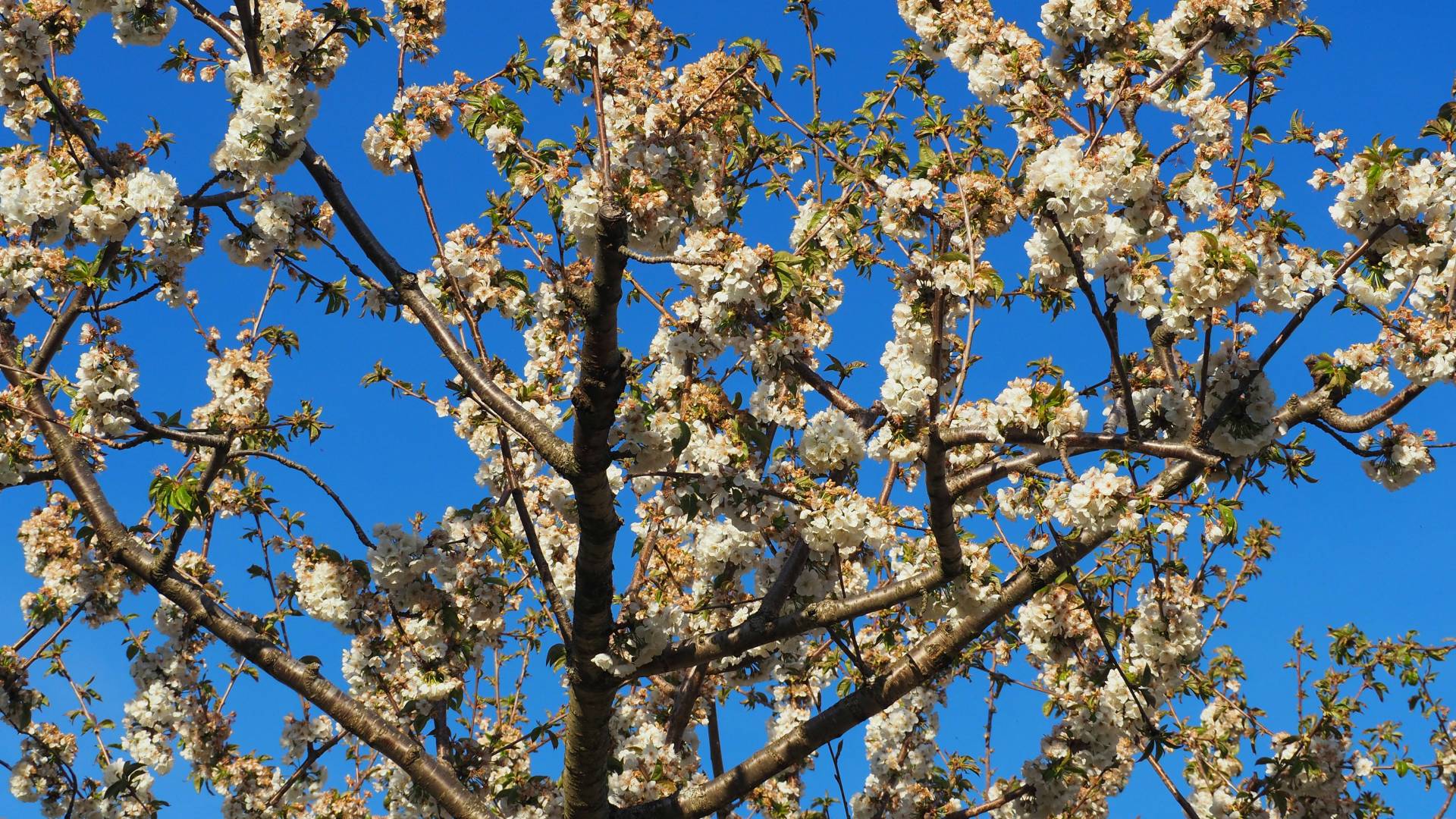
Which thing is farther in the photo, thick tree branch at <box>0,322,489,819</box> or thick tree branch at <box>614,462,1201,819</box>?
thick tree branch at <box>0,322,489,819</box>

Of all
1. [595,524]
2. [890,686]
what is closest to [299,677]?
[595,524]

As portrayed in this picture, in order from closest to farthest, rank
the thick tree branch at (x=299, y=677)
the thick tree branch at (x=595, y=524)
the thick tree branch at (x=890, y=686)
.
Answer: the thick tree branch at (x=595, y=524) → the thick tree branch at (x=890, y=686) → the thick tree branch at (x=299, y=677)

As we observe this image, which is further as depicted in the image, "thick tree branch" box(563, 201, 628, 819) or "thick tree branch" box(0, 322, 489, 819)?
"thick tree branch" box(0, 322, 489, 819)

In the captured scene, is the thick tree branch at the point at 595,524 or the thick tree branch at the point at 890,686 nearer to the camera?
the thick tree branch at the point at 595,524

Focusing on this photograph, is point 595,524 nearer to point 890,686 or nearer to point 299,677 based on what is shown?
point 890,686

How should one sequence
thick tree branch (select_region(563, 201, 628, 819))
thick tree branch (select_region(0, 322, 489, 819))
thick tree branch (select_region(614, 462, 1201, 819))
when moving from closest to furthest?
thick tree branch (select_region(563, 201, 628, 819)) → thick tree branch (select_region(614, 462, 1201, 819)) → thick tree branch (select_region(0, 322, 489, 819))

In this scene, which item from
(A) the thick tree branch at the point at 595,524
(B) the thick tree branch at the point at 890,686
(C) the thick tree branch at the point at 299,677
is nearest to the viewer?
(A) the thick tree branch at the point at 595,524

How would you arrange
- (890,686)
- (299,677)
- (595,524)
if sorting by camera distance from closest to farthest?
(595,524) → (890,686) → (299,677)

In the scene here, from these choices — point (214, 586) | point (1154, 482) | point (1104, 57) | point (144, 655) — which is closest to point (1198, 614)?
point (1154, 482)

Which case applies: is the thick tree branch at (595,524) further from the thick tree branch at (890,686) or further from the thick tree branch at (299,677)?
the thick tree branch at (299,677)

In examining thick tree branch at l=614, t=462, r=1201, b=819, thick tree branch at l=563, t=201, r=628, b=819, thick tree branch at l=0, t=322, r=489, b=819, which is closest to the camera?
thick tree branch at l=563, t=201, r=628, b=819

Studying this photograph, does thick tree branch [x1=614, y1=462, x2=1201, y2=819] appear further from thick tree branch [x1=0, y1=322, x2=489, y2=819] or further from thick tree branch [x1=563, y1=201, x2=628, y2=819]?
thick tree branch [x1=0, y1=322, x2=489, y2=819]

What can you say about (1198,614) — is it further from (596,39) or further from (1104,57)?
(596,39)

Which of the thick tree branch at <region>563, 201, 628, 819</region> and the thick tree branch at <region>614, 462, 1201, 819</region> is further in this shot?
the thick tree branch at <region>614, 462, 1201, 819</region>
